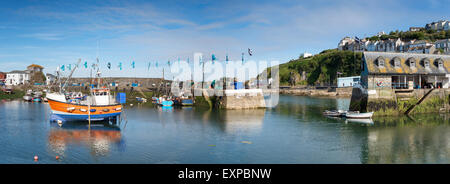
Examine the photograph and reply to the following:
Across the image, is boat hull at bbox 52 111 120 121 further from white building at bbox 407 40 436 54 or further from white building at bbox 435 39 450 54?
white building at bbox 435 39 450 54

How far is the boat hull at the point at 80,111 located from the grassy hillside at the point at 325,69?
112 meters

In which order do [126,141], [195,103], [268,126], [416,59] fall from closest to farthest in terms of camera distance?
[126,141], [268,126], [416,59], [195,103]

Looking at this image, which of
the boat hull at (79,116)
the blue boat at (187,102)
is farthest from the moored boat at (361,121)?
the blue boat at (187,102)

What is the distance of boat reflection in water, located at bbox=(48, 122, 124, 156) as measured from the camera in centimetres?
2486

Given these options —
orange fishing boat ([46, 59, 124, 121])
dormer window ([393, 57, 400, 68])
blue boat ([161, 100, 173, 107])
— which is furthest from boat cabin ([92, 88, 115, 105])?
dormer window ([393, 57, 400, 68])

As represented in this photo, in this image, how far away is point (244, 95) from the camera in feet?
185

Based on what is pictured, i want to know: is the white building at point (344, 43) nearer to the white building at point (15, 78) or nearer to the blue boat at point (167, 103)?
the blue boat at point (167, 103)

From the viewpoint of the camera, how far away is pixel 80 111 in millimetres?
36219

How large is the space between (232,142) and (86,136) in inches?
607

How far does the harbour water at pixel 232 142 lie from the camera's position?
21.8 metres

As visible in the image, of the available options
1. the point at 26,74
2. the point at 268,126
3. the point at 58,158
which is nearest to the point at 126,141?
the point at 58,158
